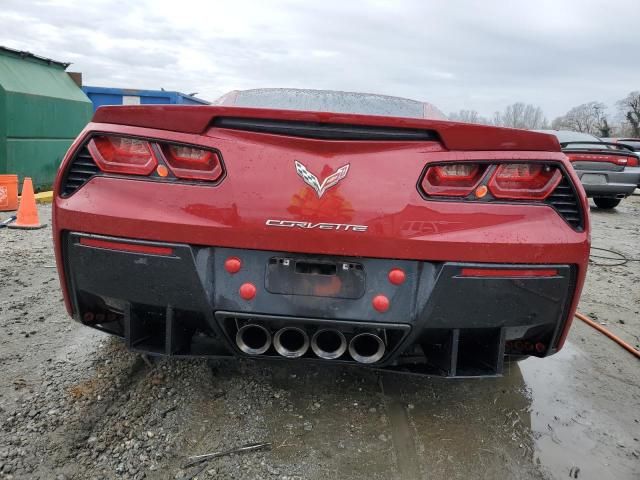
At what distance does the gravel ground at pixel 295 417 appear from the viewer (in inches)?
76.0

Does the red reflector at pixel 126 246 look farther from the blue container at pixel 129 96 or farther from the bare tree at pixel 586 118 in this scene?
the bare tree at pixel 586 118

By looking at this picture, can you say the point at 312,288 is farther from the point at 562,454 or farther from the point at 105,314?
the point at 562,454

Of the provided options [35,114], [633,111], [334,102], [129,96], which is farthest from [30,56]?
[633,111]

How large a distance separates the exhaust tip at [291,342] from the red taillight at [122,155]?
744 mm

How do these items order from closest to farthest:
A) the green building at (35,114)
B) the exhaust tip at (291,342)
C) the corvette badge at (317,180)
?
1. the corvette badge at (317,180)
2. the exhaust tip at (291,342)
3. the green building at (35,114)

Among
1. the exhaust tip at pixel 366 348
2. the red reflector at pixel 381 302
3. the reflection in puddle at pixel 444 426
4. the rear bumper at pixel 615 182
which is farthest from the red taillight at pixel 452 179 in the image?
the rear bumper at pixel 615 182

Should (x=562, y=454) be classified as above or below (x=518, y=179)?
below

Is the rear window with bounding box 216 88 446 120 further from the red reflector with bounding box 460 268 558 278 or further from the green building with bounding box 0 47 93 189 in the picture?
the green building with bounding box 0 47 93 189

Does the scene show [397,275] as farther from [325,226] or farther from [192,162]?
[192,162]

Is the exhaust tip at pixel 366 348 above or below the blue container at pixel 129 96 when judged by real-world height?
below

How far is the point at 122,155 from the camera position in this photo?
74.6 inches

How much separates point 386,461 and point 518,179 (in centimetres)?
115

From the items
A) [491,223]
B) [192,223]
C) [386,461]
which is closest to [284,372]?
[386,461]

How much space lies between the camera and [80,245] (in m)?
1.89
